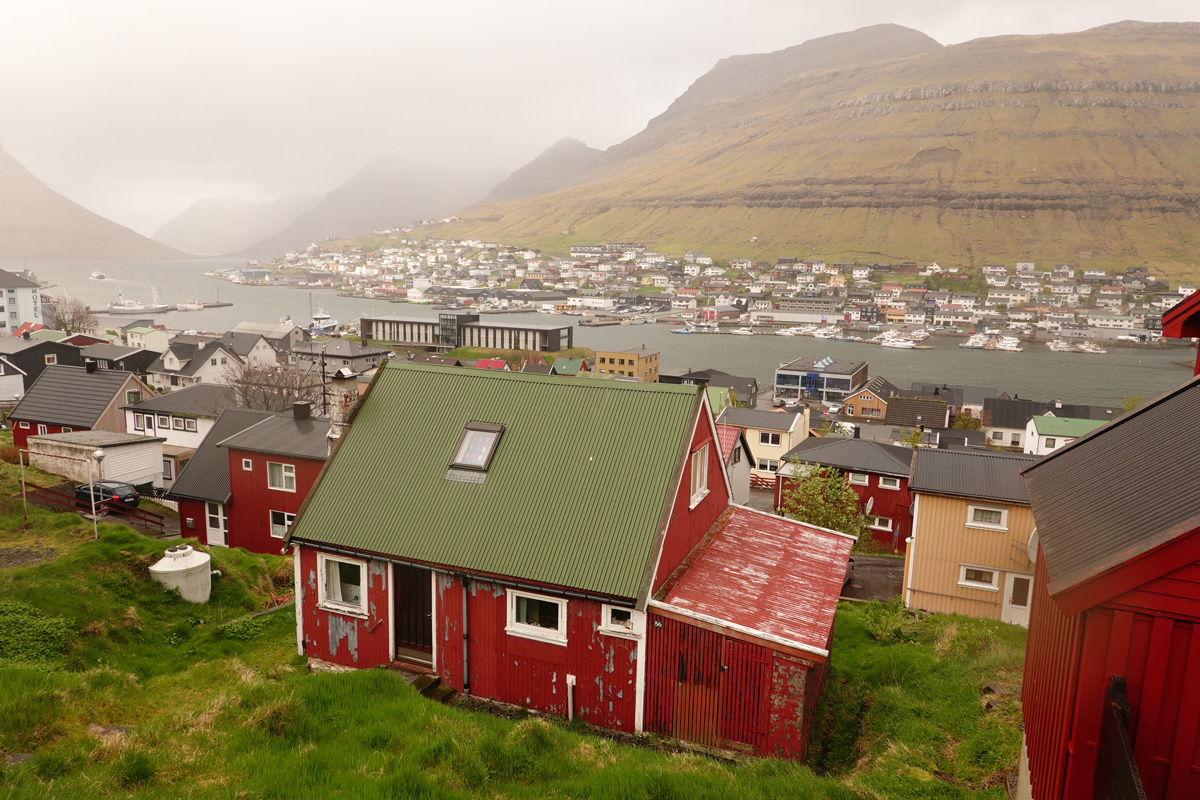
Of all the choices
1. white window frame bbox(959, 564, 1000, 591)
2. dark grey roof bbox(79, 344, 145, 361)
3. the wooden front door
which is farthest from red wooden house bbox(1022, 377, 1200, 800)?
dark grey roof bbox(79, 344, 145, 361)

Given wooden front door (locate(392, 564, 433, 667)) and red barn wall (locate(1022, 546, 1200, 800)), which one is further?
wooden front door (locate(392, 564, 433, 667))

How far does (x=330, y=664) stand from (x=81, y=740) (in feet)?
16.4

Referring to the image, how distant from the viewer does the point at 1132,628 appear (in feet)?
17.4

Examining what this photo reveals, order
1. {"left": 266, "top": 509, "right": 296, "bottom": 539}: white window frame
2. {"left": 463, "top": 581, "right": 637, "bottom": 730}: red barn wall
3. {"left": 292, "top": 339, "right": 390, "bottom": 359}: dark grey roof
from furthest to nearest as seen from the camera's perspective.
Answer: {"left": 292, "top": 339, "right": 390, "bottom": 359}: dark grey roof, {"left": 266, "top": 509, "right": 296, "bottom": 539}: white window frame, {"left": 463, "top": 581, "right": 637, "bottom": 730}: red barn wall

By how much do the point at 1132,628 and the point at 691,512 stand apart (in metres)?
8.11

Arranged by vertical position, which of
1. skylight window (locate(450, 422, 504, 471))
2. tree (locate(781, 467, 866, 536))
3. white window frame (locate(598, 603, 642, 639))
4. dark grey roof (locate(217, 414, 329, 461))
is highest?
skylight window (locate(450, 422, 504, 471))

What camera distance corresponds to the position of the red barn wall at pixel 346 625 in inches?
490

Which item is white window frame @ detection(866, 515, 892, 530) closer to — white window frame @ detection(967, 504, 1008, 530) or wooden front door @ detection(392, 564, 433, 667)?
white window frame @ detection(967, 504, 1008, 530)

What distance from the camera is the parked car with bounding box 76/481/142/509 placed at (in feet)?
79.8

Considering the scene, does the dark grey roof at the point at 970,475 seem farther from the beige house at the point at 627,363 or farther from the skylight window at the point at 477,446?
the beige house at the point at 627,363

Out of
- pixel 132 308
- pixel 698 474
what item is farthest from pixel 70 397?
pixel 132 308

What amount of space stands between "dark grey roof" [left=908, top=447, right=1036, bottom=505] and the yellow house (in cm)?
3

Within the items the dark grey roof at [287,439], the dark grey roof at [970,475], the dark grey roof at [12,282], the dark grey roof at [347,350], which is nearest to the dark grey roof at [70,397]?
the dark grey roof at [287,439]

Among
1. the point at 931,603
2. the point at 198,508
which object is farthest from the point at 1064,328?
the point at 198,508
